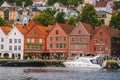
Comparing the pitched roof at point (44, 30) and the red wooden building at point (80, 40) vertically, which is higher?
the pitched roof at point (44, 30)

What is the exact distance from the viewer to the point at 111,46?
128m

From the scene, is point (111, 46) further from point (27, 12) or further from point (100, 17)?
point (27, 12)

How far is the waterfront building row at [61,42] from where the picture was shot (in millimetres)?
128000

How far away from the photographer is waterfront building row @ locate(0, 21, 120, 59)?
12800 centimetres

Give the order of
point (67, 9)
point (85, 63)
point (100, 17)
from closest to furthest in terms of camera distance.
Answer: point (85, 63)
point (100, 17)
point (67, 9)

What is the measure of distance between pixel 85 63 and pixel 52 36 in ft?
89.7

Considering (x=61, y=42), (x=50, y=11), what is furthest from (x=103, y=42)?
(x=50, y=11)

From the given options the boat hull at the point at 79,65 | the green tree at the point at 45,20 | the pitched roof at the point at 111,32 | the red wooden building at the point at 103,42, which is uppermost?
the green tree at the point at 45,20

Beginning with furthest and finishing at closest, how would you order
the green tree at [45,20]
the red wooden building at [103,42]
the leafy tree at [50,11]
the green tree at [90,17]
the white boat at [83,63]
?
the leafy tree at [50,11], the green tree at [45,20], the green tree at [90,17], the red wooden building at [103,42], the white boat at [83,63]

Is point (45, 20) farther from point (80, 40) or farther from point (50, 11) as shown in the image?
point (50, 11)

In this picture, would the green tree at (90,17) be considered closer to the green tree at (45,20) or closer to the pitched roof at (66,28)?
the green tree at (45,20)

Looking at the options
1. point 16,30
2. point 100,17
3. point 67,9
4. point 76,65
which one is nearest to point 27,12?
point 67,9

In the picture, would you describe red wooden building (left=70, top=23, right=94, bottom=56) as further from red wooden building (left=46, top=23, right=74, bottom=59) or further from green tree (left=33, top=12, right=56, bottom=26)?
green tree (left=33, top=12, right=56, bottom=26)

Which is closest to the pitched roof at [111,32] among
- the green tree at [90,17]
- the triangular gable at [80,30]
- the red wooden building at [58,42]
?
the triangular gable at [80,30]
